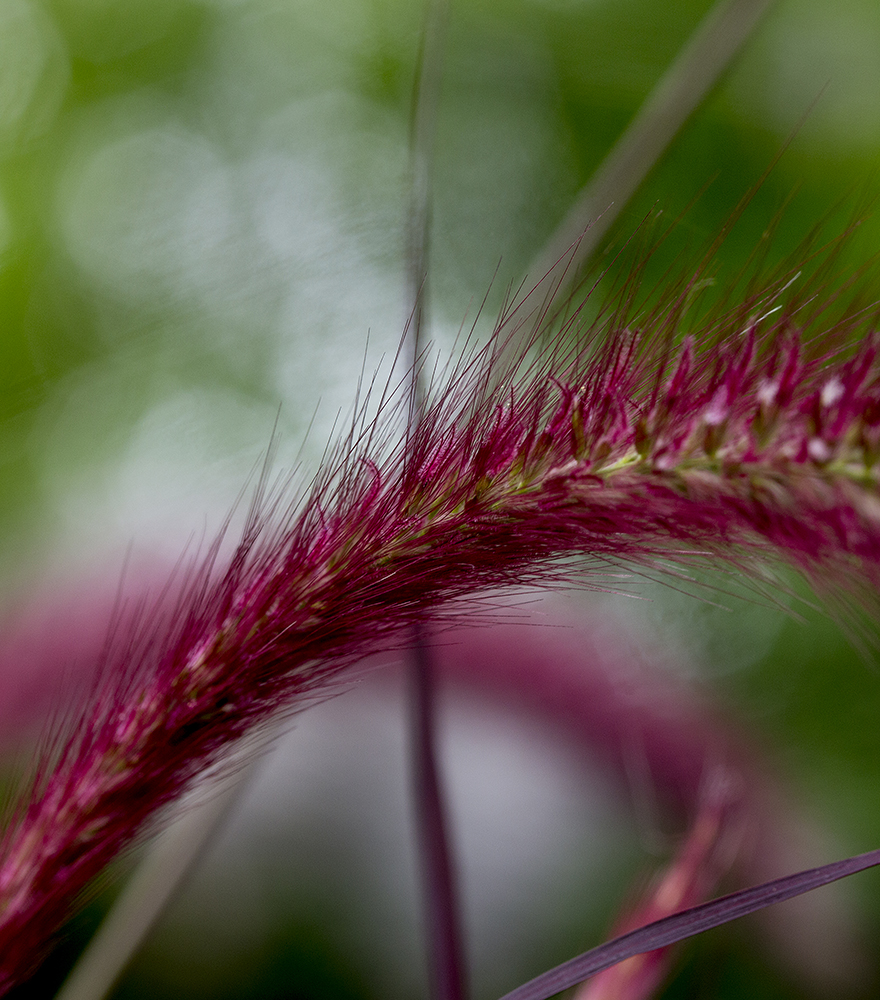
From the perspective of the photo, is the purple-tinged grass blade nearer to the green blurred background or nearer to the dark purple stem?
the dark purple stem

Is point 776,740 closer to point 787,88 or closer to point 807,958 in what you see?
point 807,958

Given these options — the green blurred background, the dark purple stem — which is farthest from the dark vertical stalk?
the green blurred background

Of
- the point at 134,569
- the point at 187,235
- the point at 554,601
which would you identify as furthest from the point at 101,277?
the point at 554,601

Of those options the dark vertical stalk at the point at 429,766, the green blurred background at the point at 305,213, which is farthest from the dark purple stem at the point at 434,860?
the green blurred background at the point at 305,213

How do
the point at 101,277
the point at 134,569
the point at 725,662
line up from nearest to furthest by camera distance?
the point at 134,569 → the point at 725,662 → the point at 101,277

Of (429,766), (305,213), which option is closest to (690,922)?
(429,766)

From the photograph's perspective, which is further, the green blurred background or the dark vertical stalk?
the green blurred background
